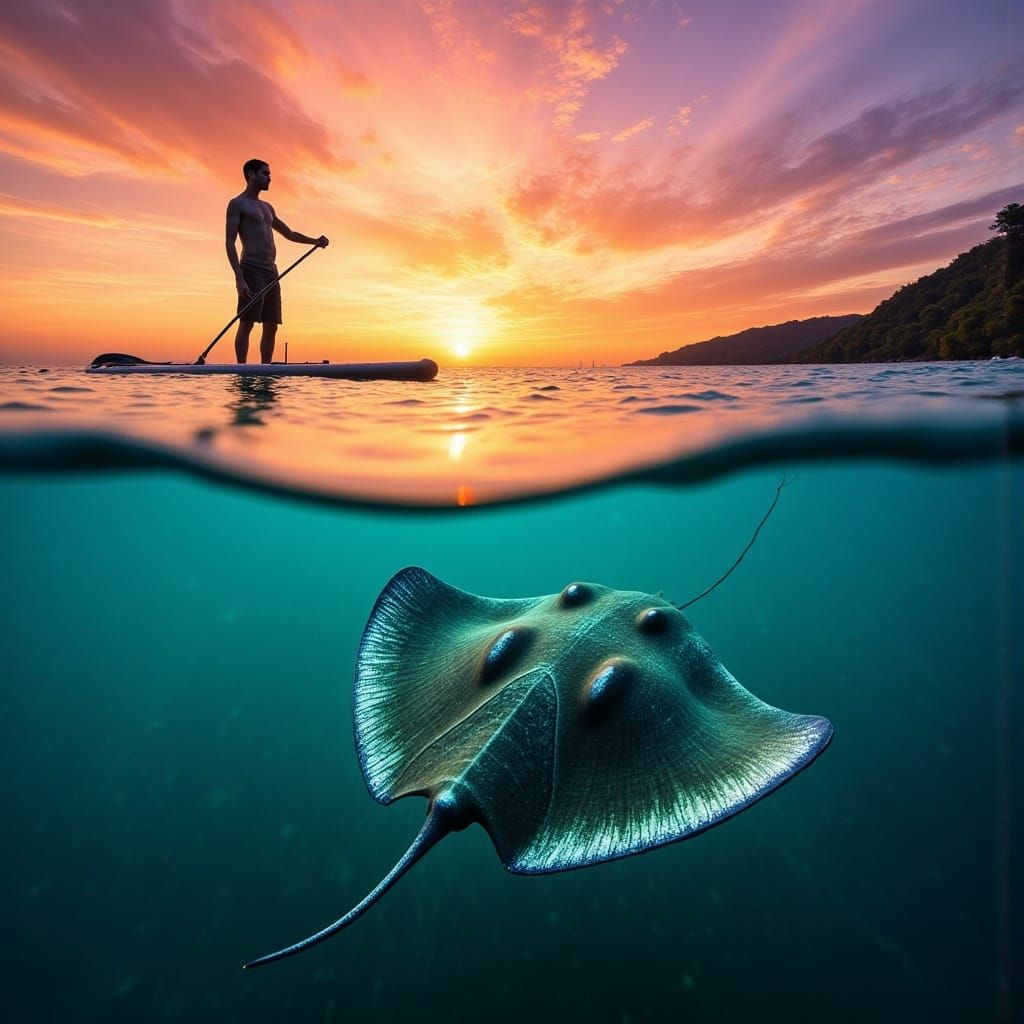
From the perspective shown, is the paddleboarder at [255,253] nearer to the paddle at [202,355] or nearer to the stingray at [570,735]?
the paddle at [202,355]

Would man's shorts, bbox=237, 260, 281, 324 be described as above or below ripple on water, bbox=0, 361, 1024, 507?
above

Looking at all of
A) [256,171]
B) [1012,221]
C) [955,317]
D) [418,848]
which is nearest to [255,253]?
[256,171]

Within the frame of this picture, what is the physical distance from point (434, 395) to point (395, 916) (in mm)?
7233

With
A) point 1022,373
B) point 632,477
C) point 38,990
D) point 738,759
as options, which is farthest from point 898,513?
point 38,990

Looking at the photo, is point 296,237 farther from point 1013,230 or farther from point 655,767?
point 1013,230

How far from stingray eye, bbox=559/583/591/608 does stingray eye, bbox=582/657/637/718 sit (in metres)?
0.77

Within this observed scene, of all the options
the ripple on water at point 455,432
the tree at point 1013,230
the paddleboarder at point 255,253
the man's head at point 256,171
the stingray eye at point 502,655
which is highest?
the tree at point 1013,230

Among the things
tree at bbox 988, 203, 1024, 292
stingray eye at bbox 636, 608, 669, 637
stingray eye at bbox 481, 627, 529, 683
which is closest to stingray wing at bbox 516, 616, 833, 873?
stingray eye at bbox 636, 608, 669, 637

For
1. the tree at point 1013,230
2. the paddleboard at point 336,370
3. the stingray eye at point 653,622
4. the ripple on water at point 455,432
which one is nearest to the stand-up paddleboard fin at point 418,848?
the stingray eye at point 653,622

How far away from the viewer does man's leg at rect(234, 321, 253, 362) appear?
31.5 feet

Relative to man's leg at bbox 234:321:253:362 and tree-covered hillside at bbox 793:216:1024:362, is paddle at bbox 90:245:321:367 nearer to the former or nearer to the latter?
man's leg at bbox 234:321:253:362

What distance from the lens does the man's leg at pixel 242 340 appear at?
9.59 metres

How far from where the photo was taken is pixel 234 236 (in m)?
8.93

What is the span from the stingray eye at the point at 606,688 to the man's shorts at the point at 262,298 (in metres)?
10.0
